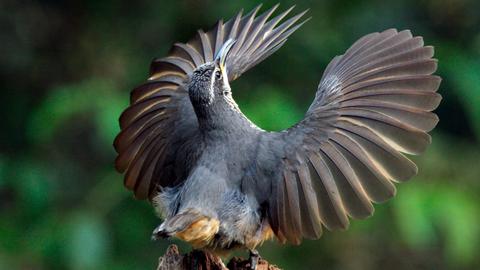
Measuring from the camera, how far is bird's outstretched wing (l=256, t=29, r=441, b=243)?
5336mm

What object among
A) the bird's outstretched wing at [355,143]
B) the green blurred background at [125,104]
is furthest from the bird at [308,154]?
the green blurred background at [125,104]

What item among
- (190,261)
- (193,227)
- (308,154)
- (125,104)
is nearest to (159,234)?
(193,227)

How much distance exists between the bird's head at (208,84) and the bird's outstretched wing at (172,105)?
26 cm

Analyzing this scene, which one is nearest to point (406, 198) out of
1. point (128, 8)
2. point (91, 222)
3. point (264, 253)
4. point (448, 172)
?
point (448, 172)

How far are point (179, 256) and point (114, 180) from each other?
10.9ft

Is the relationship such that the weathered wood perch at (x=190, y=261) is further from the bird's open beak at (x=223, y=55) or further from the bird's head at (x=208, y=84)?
the bird's open beak at (x=223, y=55)

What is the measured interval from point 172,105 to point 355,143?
3.81 feet

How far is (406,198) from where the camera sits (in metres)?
7.76

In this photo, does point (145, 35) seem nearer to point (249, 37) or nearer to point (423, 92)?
point (249, 37)

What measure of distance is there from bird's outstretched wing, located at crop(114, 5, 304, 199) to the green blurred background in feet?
4.06

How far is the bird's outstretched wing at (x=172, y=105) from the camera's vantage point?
6.01 metres

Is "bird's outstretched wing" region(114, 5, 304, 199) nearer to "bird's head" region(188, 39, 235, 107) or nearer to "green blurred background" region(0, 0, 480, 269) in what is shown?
"bird's head" region(188, 39, 235, 107)

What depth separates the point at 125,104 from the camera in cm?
770

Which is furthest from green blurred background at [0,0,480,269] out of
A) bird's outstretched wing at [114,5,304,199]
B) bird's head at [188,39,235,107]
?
bird's head at [188,39,235,107]
